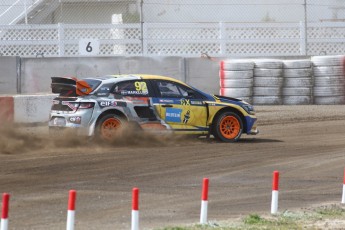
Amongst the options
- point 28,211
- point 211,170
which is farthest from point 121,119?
point 28,211

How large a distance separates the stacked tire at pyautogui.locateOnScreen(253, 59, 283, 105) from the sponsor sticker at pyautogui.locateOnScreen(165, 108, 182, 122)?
7.40 meters

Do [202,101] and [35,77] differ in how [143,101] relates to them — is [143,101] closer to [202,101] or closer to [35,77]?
[202,101]

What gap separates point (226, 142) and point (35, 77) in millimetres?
7778

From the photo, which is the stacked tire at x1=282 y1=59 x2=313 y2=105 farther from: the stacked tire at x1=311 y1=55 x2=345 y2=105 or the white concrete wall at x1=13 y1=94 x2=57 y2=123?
the white concrete wall at x1=13 y1=94 x2=57 y2=123

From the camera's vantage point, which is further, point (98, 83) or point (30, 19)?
point (30, 19)

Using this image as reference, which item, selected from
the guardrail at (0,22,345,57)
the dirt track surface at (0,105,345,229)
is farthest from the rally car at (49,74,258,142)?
the guardrail at (0,22,345,57)

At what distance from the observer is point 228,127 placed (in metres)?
18.8

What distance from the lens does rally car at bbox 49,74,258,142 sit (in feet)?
56.9

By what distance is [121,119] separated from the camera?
57.6 feet

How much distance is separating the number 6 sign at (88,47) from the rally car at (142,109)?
311 inches

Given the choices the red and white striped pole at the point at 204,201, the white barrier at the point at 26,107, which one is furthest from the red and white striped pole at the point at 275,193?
the white barrier at the point at 26,107

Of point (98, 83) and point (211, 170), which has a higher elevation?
point (98, 83)

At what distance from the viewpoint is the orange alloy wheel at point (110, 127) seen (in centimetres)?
1742

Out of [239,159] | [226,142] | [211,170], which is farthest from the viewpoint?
[226,142]
